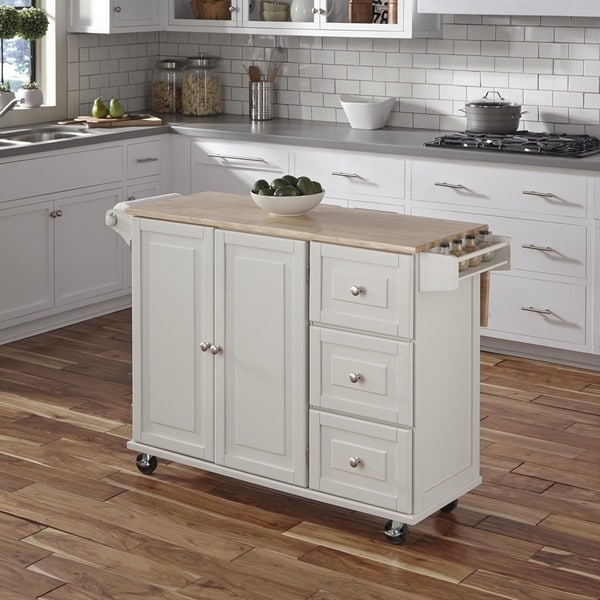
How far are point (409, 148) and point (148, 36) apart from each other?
7.10 ft

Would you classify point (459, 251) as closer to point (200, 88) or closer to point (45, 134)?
point (45, 134)

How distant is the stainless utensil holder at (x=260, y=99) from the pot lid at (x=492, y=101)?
46.4 inches

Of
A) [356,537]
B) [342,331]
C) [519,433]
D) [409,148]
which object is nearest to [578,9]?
[409,148]

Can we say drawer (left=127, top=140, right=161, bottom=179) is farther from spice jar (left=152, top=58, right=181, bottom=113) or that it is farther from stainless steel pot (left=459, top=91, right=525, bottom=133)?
stainless steel pot (left=459, top=91, right=525, bottom=133)

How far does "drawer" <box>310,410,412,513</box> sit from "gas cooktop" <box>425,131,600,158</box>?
207cm

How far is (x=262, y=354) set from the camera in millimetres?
3738

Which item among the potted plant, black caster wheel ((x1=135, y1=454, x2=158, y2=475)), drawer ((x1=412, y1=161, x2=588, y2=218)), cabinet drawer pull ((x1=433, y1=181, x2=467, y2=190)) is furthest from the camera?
the potted plant

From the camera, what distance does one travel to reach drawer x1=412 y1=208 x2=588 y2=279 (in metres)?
5.16

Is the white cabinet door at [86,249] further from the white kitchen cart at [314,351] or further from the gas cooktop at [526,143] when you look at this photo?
the white kitchen cart at [314,351]

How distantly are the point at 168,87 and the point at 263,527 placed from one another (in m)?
3.68

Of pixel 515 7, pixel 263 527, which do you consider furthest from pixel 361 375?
pixel 515 7

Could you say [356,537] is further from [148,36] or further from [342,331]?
[148,36]

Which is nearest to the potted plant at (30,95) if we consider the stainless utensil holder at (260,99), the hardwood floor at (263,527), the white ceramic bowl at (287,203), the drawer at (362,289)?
the stainless utensil holder at (260,99)

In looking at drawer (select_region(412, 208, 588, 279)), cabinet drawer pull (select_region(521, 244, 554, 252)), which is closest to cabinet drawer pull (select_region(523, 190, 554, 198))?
drawer (select_region(412, 208, 588, 279))
